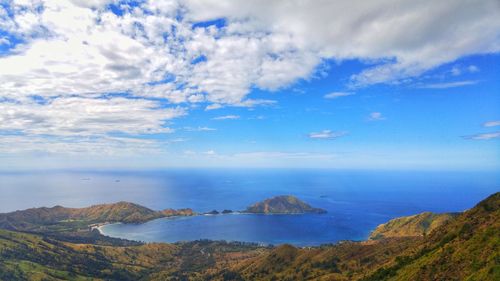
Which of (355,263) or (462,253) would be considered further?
(355,263)

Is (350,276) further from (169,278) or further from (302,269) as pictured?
(169,278)

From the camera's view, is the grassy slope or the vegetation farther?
the vegetation

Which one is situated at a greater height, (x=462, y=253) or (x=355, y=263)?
(x=462, y=253)

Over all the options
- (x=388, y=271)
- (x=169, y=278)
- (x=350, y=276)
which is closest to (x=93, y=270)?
(x=169, y=278)

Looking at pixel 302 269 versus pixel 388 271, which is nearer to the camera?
pixel 388 271

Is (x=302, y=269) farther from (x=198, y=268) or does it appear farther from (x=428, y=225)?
(x=428, y=225)

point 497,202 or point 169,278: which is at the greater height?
point 497,202

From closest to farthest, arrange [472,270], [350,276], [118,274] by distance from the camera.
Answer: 1. [472,270]
2. [350,276]
3. [118,274]

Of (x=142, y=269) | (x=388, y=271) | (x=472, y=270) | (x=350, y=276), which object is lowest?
(x=142, y=269)

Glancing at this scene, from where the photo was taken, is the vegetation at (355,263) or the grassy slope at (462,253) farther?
the vegetation at (355,263)

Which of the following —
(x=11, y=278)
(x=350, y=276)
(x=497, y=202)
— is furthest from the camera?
(x=11, y=278)
